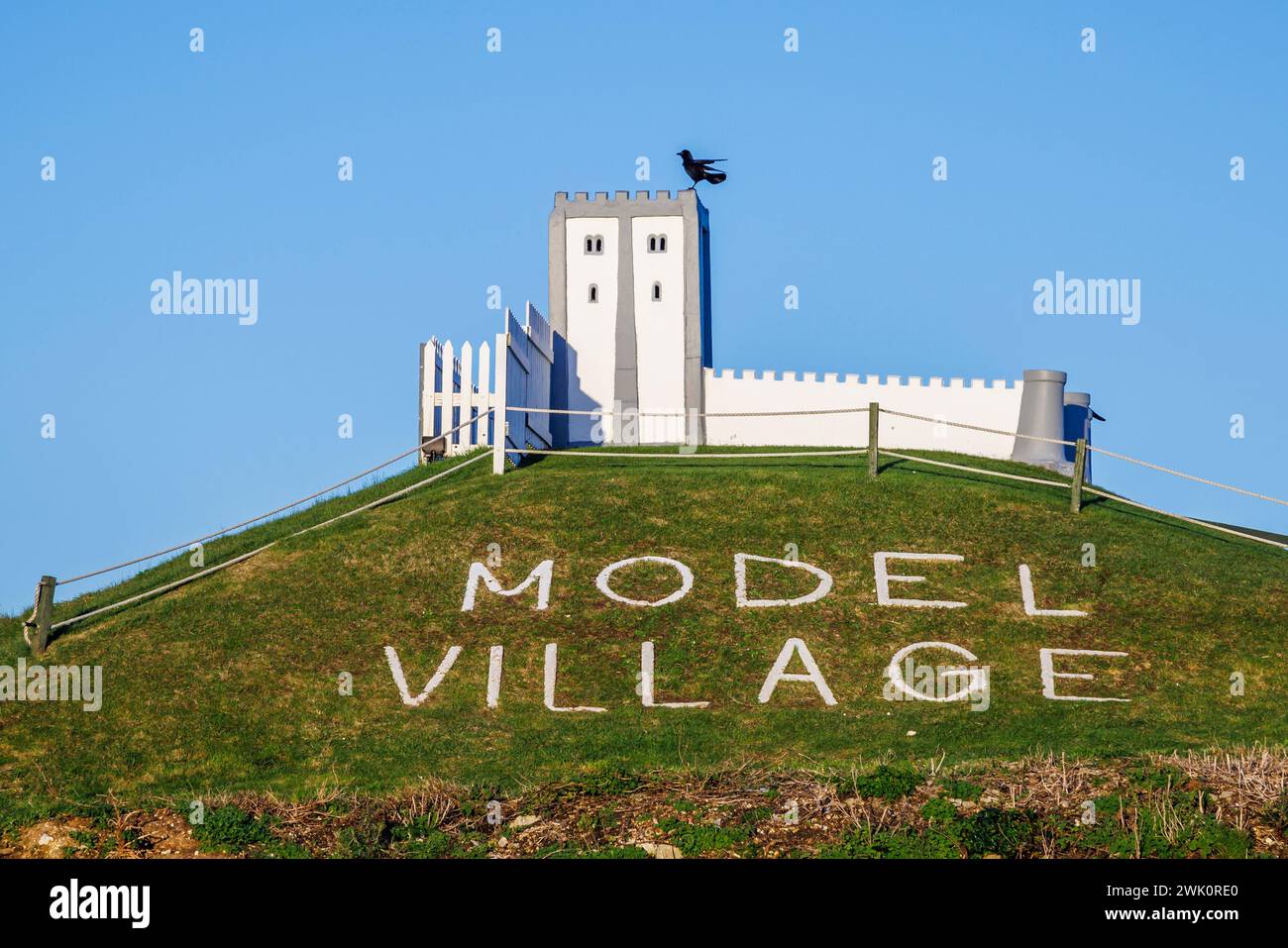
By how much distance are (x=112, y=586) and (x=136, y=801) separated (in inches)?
387

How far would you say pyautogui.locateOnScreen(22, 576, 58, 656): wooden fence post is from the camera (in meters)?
23.3

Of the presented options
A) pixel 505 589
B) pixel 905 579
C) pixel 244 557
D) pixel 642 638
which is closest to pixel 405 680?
pixel 505 589

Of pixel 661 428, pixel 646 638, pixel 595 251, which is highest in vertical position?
pixel 595 251

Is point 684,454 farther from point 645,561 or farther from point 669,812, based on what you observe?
point 669,812

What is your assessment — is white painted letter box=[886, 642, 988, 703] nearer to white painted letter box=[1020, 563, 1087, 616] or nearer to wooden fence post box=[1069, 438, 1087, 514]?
white painted letter box=[1020, 563, 1087, 616]

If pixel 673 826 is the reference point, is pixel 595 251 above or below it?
above

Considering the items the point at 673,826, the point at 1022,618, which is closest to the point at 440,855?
the point at 673,826

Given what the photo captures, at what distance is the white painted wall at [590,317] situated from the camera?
4088cm

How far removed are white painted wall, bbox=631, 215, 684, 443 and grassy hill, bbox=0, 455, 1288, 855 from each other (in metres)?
10.6

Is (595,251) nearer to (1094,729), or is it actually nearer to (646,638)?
(646,638)

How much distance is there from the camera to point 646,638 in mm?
23328

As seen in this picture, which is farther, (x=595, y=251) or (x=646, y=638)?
(x=595, y=251)

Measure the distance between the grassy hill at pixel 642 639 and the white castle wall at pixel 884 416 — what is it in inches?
345
